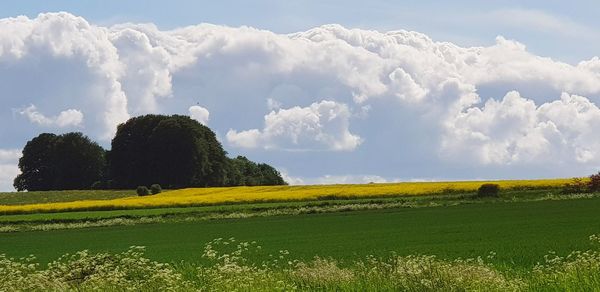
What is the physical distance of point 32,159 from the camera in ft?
458

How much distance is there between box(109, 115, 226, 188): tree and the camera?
12006cm

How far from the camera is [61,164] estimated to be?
136375mm

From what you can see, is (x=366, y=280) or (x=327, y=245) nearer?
(x=366, y=280)

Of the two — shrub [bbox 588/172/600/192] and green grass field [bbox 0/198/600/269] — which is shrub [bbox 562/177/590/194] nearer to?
shrub [bbox 588/172/600/192]

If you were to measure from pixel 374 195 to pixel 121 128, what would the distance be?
6832 centimetres

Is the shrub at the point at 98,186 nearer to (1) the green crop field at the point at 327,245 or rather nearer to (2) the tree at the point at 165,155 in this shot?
(2) the tree at the point at 165,155

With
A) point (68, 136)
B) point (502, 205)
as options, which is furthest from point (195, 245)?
point (68, 136)

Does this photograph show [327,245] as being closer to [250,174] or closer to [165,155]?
[165,155]

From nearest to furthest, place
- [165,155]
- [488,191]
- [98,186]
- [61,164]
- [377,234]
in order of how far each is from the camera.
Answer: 1. [377,234]
2. [488,191]
3. [165,155]
4. [98,186]
5. [61,164]

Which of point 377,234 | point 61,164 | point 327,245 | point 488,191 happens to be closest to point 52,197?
point 61,164

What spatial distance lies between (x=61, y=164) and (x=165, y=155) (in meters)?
24.6

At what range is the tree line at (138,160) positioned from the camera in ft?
396

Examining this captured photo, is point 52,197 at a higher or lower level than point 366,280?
higher

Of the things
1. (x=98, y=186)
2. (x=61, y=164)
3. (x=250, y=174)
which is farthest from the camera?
(x=250, y=174)
